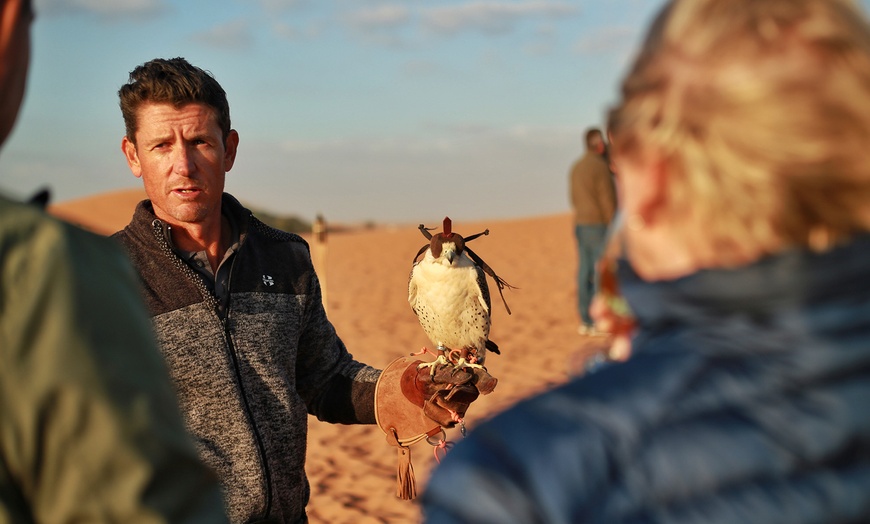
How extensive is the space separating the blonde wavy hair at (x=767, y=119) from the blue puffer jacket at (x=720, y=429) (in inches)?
1.6

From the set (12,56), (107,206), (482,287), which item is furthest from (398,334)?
(107,206)

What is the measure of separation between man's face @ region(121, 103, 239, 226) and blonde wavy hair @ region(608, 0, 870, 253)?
1900 millimetres

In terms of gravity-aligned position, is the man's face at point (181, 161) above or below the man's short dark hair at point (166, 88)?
below

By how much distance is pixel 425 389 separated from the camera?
108 inches

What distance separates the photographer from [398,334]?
1138 cm

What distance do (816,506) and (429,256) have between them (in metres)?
3.56

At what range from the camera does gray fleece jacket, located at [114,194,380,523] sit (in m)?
2.38

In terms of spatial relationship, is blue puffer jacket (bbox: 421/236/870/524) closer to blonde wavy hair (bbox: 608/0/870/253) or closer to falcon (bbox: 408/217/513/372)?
blonde wavy hair (bbox: 608/0/870/253)

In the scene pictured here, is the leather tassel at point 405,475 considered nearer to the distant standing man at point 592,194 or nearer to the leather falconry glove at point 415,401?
the leather falconry glove at point 415,401

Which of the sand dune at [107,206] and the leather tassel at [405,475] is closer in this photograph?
the leather tassel at [405,475]

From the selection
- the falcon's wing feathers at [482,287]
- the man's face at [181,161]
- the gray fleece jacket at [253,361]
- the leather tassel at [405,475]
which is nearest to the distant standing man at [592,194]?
the falcon's wing feathers at [482,287]

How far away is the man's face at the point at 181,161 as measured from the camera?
261cm

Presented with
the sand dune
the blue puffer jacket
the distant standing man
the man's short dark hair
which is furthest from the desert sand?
the sand dune

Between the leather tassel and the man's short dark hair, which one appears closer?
the man's short dark hair
